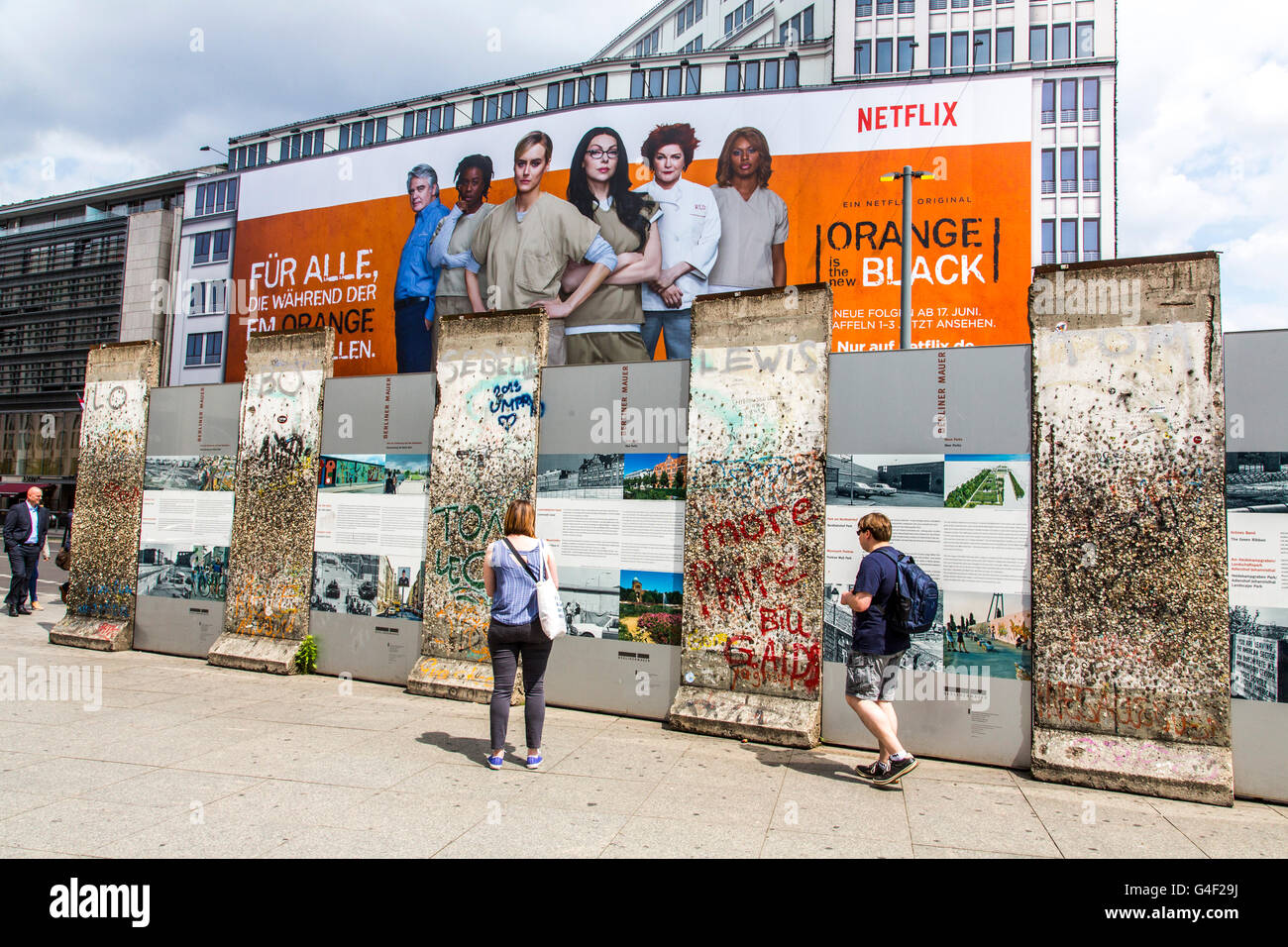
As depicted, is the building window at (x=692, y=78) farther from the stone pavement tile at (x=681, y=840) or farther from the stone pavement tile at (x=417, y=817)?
the stone pavement tile at (x=681, y=840)

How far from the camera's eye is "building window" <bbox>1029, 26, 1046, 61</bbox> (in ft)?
147

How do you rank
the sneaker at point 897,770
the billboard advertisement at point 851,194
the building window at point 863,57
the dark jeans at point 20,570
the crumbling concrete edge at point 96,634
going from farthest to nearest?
the building window at point 863,57 < the billboard advertisement at point 851,194 < the dark jeans at point 20,570 < the crumbling concrete edge at point 96,634 < the sneaker at point 897,770

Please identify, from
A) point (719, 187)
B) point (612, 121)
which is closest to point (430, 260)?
point (612, 121)

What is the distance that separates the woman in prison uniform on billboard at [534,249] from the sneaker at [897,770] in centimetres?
2453

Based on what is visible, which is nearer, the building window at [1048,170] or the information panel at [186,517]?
the information panel at [186,517]

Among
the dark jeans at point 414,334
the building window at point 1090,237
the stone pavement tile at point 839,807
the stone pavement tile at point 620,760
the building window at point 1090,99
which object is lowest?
the stone pavement tile at point 620,760

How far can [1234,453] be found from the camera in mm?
5176

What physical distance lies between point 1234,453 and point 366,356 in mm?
30969

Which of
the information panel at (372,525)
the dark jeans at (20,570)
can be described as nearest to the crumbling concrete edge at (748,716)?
the information panel at (372,525)

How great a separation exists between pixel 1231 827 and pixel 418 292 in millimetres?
30510

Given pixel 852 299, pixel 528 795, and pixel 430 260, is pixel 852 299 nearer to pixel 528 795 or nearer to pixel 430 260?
pixel 430 260

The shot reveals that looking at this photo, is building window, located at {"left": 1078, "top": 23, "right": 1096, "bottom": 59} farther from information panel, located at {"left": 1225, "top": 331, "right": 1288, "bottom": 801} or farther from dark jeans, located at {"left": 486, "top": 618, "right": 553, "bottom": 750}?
dark jeans, located at {"left": 486, "top": 618, "right": 553, "bottom": 750}

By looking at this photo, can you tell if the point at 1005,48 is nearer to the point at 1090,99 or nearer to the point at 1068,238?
the point at 1090,99

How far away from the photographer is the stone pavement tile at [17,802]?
13.6 feet
